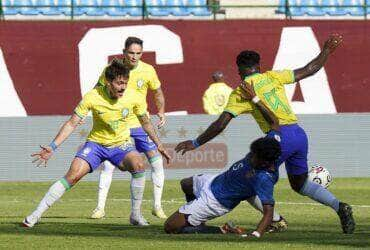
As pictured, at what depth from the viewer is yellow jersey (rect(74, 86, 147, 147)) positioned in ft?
47.9

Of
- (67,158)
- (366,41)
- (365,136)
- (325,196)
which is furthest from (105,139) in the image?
(366,41)

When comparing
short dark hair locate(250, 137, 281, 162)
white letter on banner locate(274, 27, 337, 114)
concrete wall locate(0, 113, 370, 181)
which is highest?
short dark hair locate(250, 137, 281, 162)

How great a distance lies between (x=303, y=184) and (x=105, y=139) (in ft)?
8.02

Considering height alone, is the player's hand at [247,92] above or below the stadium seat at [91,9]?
above

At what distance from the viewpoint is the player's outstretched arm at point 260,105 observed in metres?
13.8

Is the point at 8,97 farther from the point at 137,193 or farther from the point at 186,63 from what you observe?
the point at 137,193

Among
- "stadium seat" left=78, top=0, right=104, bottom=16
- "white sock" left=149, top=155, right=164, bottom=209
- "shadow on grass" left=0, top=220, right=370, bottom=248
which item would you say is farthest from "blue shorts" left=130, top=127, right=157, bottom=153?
"stadium seat" left=78, top=0, right=104, bottom=16

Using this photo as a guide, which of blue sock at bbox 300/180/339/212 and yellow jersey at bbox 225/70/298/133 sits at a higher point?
yellow jersey at bbox 225/70/298/133

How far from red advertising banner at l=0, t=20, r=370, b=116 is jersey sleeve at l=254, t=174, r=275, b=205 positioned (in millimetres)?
17413

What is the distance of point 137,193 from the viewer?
15.1m

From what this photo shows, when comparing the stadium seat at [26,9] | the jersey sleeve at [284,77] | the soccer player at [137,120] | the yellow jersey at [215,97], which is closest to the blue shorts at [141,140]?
the soccer player at [137,120]

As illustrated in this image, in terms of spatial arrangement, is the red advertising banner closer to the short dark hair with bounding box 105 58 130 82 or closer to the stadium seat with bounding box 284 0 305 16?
the stadium seat with bounding box 284 0 305 16

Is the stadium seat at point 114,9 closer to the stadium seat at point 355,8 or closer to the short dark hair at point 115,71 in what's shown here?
the stadium seat at point 355,8

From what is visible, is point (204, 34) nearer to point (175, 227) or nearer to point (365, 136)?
point (365, 136)
